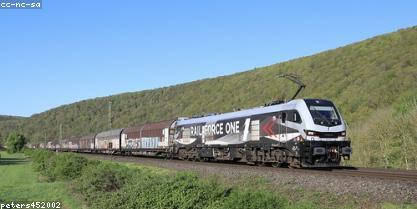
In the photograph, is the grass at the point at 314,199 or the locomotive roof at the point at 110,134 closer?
the grass at the point at 314,199

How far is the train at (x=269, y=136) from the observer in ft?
73.5

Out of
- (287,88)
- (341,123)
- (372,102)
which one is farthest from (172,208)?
(287,88)

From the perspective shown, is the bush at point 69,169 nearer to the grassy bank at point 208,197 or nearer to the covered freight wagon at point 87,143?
the grassy bank at point 208,197

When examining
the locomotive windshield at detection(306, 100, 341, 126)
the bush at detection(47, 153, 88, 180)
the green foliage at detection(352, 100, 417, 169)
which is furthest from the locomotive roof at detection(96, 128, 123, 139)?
the locomotive windshield at detection(306, 100, 341, 126)

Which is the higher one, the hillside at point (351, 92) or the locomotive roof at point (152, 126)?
the hillside at point (351, 92)

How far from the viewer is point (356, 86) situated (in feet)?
164

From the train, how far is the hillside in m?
2.65

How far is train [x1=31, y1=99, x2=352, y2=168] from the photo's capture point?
73.5 feet

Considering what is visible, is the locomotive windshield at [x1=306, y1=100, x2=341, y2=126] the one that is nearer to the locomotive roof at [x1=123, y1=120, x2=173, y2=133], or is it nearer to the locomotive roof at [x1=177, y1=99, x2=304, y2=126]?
the locomotive roof at [x1=177, y1=99, x2=304, y2=126]

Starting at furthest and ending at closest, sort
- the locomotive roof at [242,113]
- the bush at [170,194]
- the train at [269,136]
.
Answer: the locomotive roof at [242,113] → the train at [269,136] → the bush at [170,194]

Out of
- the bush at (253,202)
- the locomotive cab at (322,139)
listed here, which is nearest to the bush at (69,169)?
the locomotive cab at (322,139)

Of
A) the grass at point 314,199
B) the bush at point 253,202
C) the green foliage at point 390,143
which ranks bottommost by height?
the grass at point 314,199

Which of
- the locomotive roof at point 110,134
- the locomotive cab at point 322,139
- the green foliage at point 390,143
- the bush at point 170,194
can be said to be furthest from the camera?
the locomotive roof at point 110,134

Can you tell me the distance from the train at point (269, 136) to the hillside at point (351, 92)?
8.69 ft
